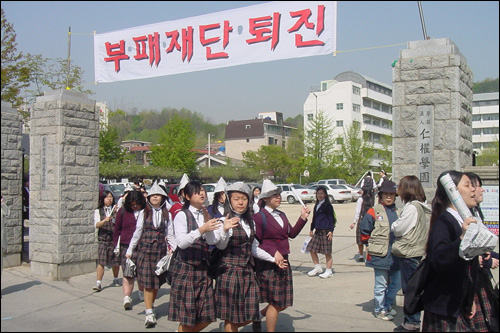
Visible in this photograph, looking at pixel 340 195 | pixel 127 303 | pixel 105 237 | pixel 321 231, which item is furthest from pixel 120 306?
pixel 340 195

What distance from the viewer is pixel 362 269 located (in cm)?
984

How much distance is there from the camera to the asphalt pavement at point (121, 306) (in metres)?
6.05

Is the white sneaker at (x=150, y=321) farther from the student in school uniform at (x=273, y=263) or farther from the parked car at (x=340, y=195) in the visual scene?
the parked car at (x=340, y=195)

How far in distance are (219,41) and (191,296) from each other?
6.23 m

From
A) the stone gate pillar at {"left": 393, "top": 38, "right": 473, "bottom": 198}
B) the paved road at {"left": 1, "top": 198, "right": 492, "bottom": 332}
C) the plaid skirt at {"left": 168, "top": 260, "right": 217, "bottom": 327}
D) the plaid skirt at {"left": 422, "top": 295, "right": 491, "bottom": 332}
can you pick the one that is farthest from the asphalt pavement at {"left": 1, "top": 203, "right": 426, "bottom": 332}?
the stone gate pillar at {"left": 393, "top": 38, "right": 473, "bottom": 198}

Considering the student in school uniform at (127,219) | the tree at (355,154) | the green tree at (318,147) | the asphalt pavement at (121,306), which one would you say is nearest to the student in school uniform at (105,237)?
the asphalt pavement at (121,306)

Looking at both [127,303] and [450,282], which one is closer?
[450,282]

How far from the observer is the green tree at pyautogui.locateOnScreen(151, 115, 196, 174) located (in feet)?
151

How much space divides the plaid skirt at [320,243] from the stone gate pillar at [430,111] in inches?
97.7

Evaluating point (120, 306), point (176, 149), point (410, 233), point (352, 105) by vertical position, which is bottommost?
point (120, 306)

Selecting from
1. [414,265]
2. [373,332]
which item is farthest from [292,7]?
[373,332]

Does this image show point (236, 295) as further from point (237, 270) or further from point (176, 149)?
point (176, 149)

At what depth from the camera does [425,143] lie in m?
7.11

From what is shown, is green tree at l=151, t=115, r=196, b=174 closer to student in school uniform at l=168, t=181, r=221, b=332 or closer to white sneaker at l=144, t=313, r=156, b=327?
white sneaker at l=144, t=313, r=156, b=327
